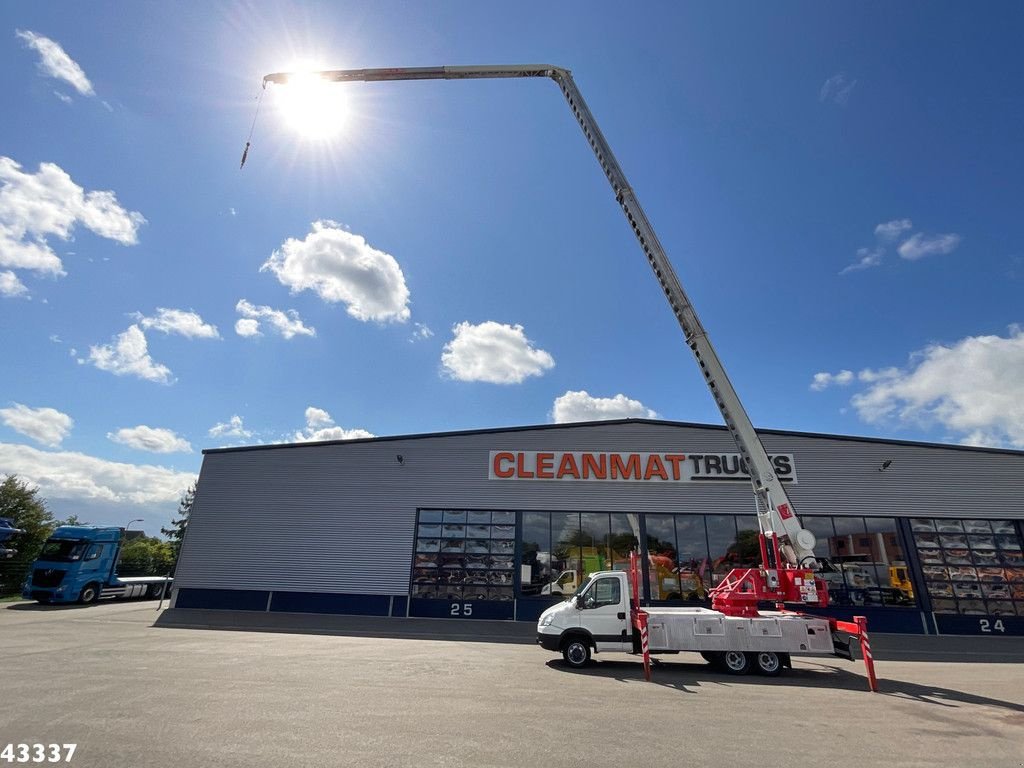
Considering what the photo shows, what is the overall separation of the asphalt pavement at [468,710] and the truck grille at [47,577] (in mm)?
13833

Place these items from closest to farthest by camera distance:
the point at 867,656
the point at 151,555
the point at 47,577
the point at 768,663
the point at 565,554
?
the point at 867,656 < the point at 768,663 < the point at 565,554 < the point at 47,577 < the point at 151,555

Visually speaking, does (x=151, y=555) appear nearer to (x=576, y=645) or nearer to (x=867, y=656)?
(x=576, y=645)

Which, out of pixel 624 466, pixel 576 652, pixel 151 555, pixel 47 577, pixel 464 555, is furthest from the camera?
pixel 151 555

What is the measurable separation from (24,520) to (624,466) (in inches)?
1909

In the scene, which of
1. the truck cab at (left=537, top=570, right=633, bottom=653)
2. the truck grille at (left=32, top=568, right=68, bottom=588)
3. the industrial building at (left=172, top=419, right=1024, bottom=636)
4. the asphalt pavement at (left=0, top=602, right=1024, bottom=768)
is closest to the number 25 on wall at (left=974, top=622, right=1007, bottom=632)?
the industrial building at (left=172, top=419, right=1024, bottom=636)

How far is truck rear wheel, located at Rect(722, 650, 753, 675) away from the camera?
1115cm

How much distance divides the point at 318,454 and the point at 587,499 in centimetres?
1276

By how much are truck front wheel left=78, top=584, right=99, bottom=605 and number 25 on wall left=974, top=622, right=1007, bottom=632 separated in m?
40.3

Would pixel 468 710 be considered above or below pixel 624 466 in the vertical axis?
below

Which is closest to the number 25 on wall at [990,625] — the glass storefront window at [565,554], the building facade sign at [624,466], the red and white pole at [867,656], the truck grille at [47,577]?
the building facade sign at [624,466]

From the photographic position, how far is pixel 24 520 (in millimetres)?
38969

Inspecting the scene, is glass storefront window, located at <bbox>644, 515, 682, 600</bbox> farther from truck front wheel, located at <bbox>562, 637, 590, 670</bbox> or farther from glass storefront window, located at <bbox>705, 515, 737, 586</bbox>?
truck front wheel, located at <bbox>562, 637, 590, 670</bbox>

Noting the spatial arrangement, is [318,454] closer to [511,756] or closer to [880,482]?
[511,756]

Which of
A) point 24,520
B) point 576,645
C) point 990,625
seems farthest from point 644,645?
point 24,520
